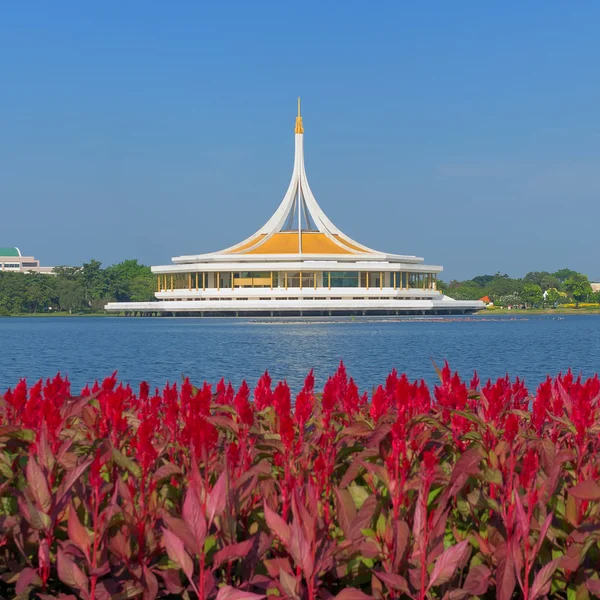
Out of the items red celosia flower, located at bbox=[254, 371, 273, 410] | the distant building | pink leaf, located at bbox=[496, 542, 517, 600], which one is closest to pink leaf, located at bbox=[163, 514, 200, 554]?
pink leaf, located at bbox=[496, 542, 517, 600]

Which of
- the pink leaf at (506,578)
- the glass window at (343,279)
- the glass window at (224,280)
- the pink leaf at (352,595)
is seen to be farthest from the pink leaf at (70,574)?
the glass window at (224,280)

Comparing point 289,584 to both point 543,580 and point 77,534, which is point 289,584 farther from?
point 543,580

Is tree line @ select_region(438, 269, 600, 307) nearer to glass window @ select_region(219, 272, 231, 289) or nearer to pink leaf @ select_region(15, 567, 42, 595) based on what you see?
glass window @ select_region(219, 272, 231, 289)

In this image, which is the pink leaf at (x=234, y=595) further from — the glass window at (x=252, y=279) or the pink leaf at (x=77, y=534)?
the glass window at (x=252, y=279)

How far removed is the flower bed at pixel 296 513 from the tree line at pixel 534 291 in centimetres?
10759

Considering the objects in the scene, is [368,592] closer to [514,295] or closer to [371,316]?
[371,316]

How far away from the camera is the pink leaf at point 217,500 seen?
3131mm

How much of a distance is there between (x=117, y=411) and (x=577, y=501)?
1965 millimetres

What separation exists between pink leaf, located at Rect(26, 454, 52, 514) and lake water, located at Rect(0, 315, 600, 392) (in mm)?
16812

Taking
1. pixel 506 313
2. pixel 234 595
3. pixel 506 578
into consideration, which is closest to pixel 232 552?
pixel 234 595

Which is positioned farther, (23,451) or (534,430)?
(534,430)

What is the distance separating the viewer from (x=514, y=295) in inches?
4614

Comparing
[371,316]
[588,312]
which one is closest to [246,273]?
[371,316]

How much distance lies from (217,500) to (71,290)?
104m
